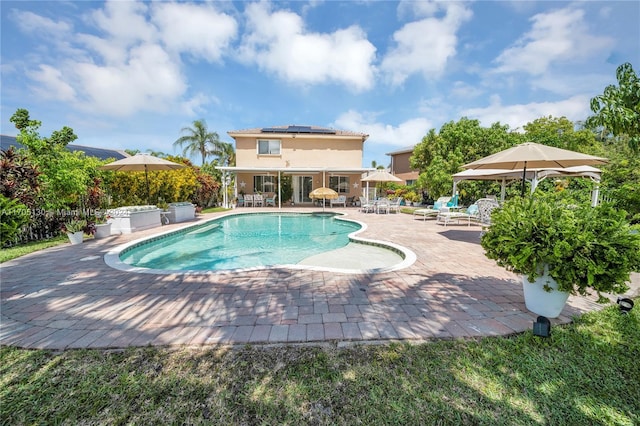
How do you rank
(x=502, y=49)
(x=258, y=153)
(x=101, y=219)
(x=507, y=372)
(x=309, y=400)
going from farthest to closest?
(x=258, y=153) < (x=502, y=49) < (x=101, y=219) < (x=507, y=372) < (x=309, y=400)

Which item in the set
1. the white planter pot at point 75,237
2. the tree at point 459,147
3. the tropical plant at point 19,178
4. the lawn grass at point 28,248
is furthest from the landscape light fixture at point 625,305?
the tree at point 459,147

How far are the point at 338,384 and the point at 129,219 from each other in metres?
10.5

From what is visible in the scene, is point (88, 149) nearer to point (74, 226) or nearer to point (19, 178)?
point (19, 178)

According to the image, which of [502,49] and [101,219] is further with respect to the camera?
[502,49]

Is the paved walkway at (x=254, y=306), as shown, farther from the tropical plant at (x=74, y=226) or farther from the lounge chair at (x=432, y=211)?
the lounge chair at (x=432, y=211)

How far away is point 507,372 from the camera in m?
2.39

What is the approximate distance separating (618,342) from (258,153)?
22.2 m

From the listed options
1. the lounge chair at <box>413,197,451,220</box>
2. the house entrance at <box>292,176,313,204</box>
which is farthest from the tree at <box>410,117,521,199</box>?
the house entrance at <box>292,176,313,204</box>

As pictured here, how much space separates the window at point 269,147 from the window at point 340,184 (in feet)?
18.1

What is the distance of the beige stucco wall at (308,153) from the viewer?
22031 millimetres

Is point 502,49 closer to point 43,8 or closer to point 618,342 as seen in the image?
point 618,342

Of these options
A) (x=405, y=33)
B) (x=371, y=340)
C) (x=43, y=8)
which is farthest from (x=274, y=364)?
(x=405, y=33)

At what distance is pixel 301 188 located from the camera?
2384cm

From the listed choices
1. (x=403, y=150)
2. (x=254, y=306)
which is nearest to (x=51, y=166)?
(x=254, y=306)
